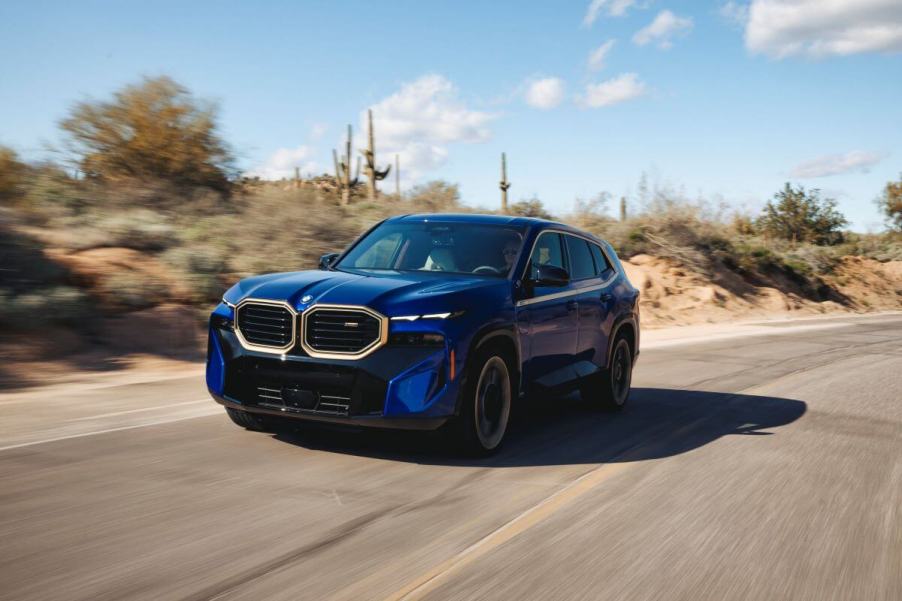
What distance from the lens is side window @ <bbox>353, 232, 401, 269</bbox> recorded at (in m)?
7.96

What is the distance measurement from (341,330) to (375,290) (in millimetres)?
420

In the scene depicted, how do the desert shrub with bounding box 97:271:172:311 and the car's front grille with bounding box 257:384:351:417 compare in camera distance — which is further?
the desert shrub with bounding box 97:271:172:311

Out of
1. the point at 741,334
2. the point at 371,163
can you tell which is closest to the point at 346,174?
the point at 371,163

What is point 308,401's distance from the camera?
6.36 metres

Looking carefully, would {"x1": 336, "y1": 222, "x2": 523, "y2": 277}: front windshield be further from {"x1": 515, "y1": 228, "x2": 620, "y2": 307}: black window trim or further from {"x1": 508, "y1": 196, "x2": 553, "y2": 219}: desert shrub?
{"x1": 508, "y1": 196, "x2": 553, "y2": 219}: desert shrub

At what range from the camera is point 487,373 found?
6.90 meters

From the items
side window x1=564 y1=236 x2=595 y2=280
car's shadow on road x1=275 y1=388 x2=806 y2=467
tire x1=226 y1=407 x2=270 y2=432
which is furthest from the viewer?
side window x1=564 y1=236 x2=595 y2=280

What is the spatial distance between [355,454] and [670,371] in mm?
8124

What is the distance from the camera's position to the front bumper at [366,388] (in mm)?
6246

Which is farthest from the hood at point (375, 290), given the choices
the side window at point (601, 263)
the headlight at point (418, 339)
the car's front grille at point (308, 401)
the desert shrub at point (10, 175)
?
the desert shrub at point (10, 175)

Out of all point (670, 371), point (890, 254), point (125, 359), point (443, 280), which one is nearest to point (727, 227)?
point (890, 254)

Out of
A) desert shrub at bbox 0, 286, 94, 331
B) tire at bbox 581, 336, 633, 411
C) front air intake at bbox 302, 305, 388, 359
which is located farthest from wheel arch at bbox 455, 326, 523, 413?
desert shrub at bbox 0, 286, 94, 331

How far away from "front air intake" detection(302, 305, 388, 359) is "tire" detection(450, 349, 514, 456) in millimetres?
758

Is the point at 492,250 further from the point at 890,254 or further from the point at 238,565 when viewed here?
the point at 890,254
